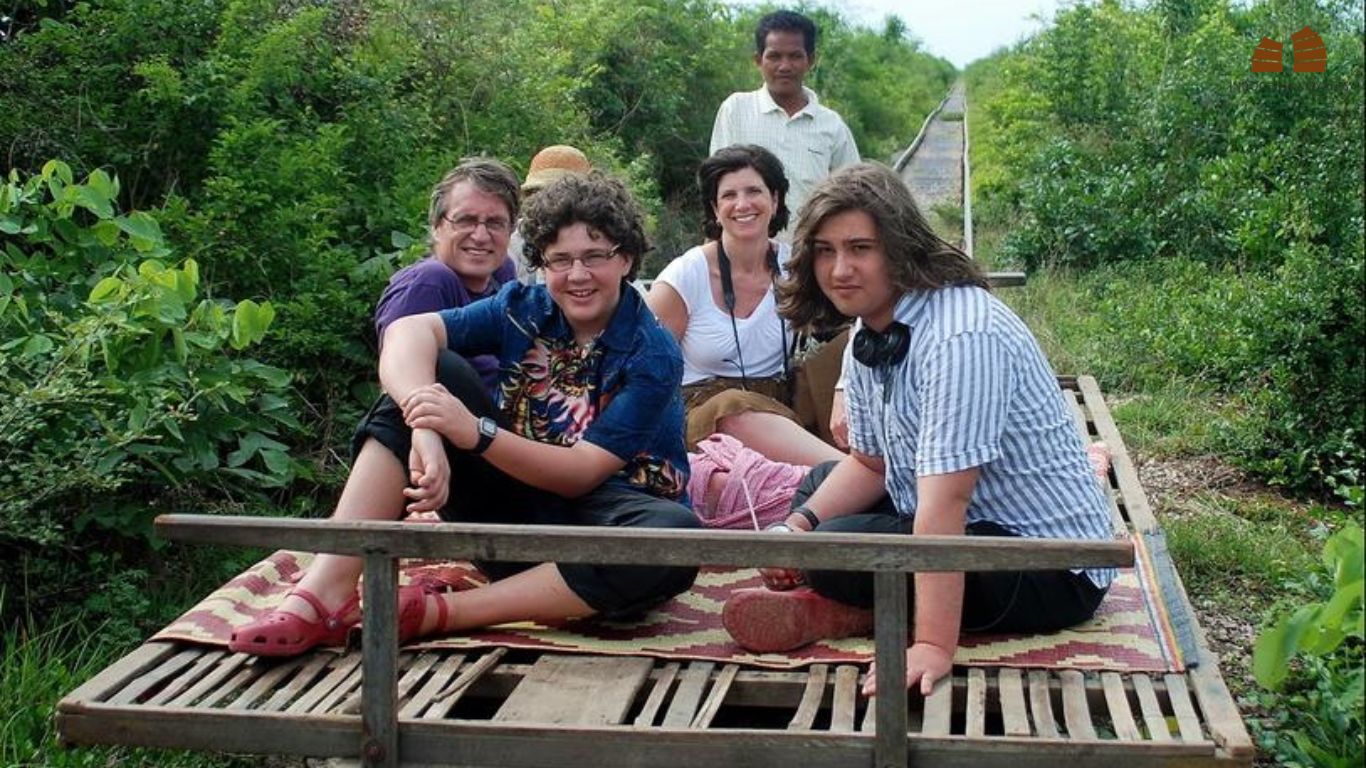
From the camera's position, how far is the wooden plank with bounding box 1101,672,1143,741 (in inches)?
126

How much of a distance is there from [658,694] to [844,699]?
404mm

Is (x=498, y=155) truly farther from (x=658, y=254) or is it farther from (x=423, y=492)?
(x=423, y=492)

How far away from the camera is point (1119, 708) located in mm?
3367

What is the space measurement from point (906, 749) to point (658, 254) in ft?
32.0

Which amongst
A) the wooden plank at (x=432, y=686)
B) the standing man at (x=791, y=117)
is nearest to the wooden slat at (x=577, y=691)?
the wooden plank at (x=432, y=686)

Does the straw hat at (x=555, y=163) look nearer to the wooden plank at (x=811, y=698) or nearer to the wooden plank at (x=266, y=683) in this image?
the wooden plank at (x=266, y=683)

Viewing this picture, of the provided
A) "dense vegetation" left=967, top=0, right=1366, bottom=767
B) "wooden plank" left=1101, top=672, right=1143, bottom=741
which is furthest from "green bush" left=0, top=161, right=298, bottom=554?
"dense vegetation" left=967, top=0, right=1366, bottom=767

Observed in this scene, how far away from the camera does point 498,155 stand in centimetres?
932

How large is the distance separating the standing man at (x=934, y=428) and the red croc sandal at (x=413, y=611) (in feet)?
2.26

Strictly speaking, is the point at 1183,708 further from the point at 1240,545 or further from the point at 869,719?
the point at 1240,545

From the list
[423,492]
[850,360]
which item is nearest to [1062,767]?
[850,360]

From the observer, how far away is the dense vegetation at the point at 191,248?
4.83 metres

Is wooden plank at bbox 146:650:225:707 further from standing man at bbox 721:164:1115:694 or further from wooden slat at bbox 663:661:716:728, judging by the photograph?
standing man at bbox 721:164:1115:694

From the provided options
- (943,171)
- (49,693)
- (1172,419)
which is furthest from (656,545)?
(943,171)
